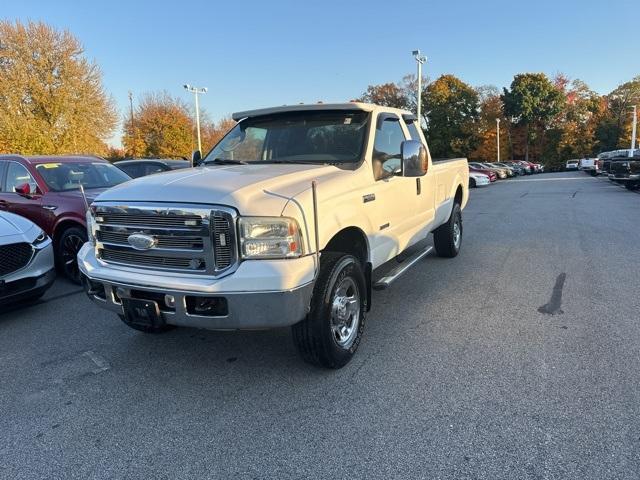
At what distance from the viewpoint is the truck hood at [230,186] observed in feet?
10.1

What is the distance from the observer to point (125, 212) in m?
3.35

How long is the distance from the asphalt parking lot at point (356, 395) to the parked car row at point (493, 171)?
24.7 m

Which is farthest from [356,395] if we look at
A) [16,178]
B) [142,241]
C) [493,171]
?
[493,171]

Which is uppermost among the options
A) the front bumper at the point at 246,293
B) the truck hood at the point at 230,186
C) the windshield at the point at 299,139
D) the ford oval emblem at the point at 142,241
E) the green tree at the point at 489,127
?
the green tree at the point at 489,127

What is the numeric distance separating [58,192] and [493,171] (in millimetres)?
34889

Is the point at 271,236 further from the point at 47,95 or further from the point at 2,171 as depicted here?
the point at 47,95

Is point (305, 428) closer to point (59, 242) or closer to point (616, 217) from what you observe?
point (59, 242)

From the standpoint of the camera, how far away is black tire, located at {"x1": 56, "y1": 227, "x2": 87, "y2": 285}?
6212mm

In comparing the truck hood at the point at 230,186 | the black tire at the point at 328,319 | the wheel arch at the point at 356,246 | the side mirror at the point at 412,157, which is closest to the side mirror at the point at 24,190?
the truck hood at the point at 230,186

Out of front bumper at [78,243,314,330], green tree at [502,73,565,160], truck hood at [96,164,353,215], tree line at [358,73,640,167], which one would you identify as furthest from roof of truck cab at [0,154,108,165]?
green tree at [502,73,565,160]

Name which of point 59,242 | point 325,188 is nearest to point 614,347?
point 325,188

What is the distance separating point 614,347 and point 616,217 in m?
9.14

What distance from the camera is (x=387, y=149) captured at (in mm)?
4699

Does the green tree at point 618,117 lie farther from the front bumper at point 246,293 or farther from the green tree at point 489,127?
the front bumper at point 246,293
